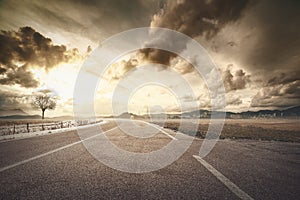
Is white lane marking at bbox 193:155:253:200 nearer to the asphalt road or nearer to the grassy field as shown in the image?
the asphalt road

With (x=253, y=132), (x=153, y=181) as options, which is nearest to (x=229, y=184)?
(x=153, y=181)

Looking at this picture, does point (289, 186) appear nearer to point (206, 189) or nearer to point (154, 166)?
point (206, 189)

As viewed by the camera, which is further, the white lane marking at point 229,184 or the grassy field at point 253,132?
the grassy field at point 253,132

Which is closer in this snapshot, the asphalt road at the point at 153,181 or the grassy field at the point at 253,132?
the asphalt road at the point at 153,181

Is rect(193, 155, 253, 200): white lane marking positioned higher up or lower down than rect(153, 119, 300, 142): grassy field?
higher up

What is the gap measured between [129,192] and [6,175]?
2.95m

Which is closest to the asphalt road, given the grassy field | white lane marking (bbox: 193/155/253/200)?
white lane marking (bbox: 193/155/253/200)

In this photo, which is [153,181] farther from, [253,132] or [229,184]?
[253,132]

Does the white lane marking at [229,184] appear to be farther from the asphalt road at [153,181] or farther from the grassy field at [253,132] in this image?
the grassy field at [253,132]

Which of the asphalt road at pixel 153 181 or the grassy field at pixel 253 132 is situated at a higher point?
the asphalt road at pixel 153 181

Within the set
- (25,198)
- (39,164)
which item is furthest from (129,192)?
(39,164)

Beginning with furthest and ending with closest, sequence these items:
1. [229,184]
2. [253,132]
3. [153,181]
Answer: [253,132], [153,181], [229,184]

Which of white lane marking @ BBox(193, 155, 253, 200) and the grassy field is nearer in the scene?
white lane marking @ BBox(193, 155, 253, 200)

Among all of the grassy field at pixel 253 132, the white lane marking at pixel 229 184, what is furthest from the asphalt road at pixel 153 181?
the grassy field at pixel 253 132
